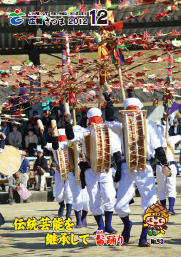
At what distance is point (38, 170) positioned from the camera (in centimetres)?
1892

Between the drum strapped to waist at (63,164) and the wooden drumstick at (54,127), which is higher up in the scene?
the wooden drumstick at (54,127)

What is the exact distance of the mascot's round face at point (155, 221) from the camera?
273 inches

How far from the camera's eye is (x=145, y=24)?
22.4 meters

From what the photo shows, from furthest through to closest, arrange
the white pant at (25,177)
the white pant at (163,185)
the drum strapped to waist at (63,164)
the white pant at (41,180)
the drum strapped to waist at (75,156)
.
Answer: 1. the white pant at (41,180)
2. the white pant at (25,177)
3. the drum strapped to waist at (63,164)
4. the white pant at (163,185)
5. the drum strapped to waist at (75,156)

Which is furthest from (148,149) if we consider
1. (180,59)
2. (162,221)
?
(180,59)

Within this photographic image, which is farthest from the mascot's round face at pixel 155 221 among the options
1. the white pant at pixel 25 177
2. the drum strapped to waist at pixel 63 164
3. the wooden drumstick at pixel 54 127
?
the white pant at pixel 25 177

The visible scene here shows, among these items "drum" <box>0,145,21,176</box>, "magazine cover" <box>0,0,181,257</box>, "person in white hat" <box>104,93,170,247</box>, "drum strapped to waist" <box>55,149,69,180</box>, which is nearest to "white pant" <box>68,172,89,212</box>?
"magazine cover" <box>0,0,181,257</box>

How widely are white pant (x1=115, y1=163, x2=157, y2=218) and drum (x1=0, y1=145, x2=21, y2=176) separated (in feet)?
28.6

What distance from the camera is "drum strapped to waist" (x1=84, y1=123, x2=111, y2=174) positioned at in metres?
8.36

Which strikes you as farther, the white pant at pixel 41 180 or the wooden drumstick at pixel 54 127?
the white pant at pixel 41 180

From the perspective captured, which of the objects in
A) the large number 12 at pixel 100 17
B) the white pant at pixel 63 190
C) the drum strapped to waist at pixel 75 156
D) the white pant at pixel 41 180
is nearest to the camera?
the large number 12 at pixel 100 17

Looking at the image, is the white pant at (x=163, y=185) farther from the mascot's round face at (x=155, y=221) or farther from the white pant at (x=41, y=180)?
the white pant at (x=41, y=180)

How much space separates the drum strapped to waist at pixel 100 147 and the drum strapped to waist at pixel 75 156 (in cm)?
164

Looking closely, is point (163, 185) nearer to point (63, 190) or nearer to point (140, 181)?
point (63, 190)
